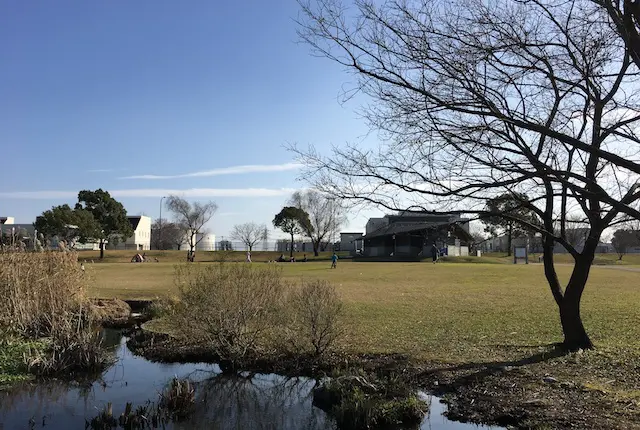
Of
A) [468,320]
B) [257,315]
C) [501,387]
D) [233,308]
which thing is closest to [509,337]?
[468,320]

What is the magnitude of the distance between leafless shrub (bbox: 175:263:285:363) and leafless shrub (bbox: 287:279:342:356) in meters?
0.44

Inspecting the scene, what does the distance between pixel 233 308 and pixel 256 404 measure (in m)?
Result: 2.12

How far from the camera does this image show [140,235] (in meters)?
106

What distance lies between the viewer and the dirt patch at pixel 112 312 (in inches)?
628

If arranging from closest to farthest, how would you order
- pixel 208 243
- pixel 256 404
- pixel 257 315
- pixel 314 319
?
pixel 256 404, pixel 314 319, pixel 257 315, pixel 208 243

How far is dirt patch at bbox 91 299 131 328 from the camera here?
16.0m

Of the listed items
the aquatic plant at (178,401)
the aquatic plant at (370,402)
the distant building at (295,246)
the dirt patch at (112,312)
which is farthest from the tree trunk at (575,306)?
the distant building at (295,246)

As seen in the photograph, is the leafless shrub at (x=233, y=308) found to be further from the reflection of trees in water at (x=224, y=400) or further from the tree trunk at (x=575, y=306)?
the tree trunk at (x=575, y=306)

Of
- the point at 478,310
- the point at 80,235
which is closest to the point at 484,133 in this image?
the point at 478,310

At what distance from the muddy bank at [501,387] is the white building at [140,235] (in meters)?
91.6

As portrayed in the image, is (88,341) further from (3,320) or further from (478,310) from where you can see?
(478,310)

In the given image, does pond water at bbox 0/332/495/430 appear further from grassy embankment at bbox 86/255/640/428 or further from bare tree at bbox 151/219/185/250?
bare tree at bbox 151/219/185/250

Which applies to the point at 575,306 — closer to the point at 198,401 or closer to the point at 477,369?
the point at 477,369

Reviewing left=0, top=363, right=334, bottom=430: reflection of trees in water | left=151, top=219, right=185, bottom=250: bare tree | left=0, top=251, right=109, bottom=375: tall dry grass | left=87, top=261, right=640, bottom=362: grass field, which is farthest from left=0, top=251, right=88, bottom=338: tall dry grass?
left=151, top=219, right=185, bottom=250: bare tree
